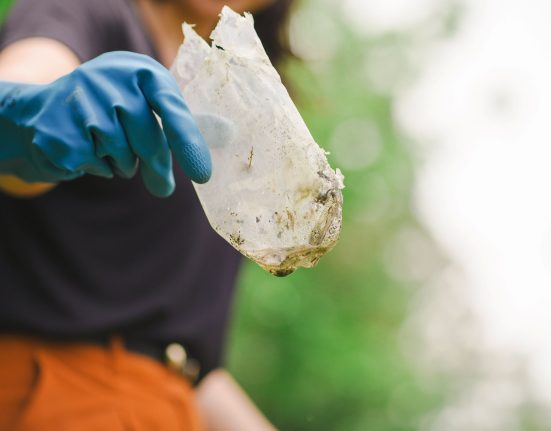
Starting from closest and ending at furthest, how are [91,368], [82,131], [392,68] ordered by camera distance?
[82,131]
[91,368]
[392,68]

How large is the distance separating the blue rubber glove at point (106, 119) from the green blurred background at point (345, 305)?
12.1 ft

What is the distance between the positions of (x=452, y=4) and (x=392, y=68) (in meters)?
0.75

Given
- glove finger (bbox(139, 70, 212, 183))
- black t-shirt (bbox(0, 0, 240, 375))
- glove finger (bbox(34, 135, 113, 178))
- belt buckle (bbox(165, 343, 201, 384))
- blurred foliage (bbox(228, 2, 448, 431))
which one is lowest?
blurred foliage (bbox(228, 2, 448, 431))

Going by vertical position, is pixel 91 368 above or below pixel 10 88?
below

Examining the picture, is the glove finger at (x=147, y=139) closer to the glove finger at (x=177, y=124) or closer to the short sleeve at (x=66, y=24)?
the glove finger at (x=177, y=124)

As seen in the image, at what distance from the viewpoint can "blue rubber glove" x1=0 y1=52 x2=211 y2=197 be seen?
0.83 meters

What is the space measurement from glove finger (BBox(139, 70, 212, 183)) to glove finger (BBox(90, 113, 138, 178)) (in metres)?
0.05

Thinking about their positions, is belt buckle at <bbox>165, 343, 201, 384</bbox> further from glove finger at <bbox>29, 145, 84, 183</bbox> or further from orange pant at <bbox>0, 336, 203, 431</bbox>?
glove finger at <bbox>29, 145, 84, 183</bbox>

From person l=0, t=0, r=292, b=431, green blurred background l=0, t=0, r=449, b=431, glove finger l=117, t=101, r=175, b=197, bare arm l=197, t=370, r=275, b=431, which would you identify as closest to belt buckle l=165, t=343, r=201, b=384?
person l=0, t=0, r=292, b=431

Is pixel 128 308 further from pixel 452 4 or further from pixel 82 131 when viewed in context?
pixel 452 4

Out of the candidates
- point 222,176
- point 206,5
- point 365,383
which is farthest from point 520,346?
point 222,176

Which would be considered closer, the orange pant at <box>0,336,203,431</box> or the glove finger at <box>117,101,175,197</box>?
the glove finger at <box>117,101,175,197</box>

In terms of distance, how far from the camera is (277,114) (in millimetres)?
910

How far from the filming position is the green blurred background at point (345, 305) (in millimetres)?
4801
